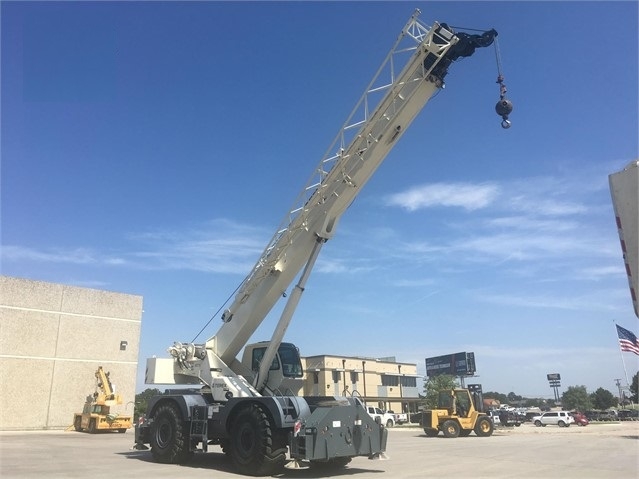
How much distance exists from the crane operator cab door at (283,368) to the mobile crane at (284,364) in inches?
1.1

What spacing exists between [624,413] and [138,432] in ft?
216

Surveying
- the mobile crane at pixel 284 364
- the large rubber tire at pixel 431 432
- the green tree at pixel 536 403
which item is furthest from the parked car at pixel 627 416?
the green tree at pixel 536 403

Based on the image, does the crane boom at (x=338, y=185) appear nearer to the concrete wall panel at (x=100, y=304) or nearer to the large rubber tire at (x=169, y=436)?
the large rubber tire at (x=169, y=436)

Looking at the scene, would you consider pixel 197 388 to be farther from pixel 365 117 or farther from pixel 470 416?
pixel 470 416

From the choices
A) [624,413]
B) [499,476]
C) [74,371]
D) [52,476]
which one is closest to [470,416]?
[499,476]

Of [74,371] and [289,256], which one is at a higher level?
[289,256]

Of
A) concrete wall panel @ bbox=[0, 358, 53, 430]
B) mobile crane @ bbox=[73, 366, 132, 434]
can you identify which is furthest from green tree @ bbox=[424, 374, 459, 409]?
concrete wall panel @ bbox=[0, 358, 53, 430]

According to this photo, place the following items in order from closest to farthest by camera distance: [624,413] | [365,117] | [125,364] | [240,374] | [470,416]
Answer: [365,117], [240,374], [470,416], [125,364], [624,413]

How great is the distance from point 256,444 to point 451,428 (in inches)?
731

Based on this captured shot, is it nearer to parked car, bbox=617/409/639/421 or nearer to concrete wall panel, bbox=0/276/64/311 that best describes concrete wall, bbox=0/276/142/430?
concrete wall panel, bbox=0/276/64/311

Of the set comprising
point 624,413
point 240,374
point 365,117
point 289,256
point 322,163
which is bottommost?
point 624,413

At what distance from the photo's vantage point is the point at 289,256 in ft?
44.2

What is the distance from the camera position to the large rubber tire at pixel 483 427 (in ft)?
88.9

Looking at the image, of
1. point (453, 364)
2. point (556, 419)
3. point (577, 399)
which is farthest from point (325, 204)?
point (577, 399)
